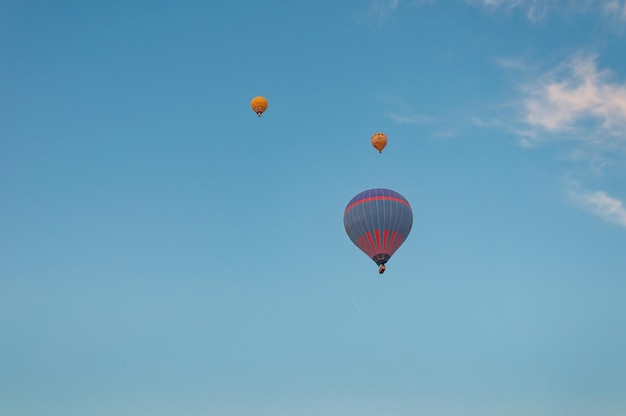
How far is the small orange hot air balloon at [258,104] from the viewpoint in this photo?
3925 inches

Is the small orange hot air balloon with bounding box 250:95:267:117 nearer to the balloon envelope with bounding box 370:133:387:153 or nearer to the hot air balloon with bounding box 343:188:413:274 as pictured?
the balloon envelope with bounding box 370:133:387:153

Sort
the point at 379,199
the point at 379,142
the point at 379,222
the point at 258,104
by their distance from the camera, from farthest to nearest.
A: 1. the point at 258,104
2. the point at 379,142
3. the point at 379,199
4. the point at 379,222

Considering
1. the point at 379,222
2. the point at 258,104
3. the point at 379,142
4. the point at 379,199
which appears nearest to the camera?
the point at 379,222

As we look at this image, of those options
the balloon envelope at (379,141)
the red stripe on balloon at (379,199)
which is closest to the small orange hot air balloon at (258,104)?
the balloon envelope at (379,141)

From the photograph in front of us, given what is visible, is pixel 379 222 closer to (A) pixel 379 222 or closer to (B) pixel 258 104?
(A) pixel 379 222

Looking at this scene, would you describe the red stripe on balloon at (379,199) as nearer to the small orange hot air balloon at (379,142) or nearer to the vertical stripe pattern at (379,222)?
the vertical stripe pattern at (379,222)

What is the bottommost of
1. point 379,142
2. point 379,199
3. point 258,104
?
point 379,199

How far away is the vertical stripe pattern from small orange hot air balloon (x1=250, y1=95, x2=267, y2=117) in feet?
76.9

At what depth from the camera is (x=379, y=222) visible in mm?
82812

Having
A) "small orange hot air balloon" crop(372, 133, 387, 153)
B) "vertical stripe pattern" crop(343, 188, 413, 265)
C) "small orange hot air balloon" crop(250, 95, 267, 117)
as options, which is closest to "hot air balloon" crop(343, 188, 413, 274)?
"vertical stripe pattern" crop(343, 188, 413, 265)

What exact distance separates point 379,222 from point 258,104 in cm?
2839

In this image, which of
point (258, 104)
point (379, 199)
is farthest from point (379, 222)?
point (258, 104)

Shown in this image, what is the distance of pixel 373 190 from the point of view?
84.9 metres

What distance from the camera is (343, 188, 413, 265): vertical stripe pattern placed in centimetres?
8288
